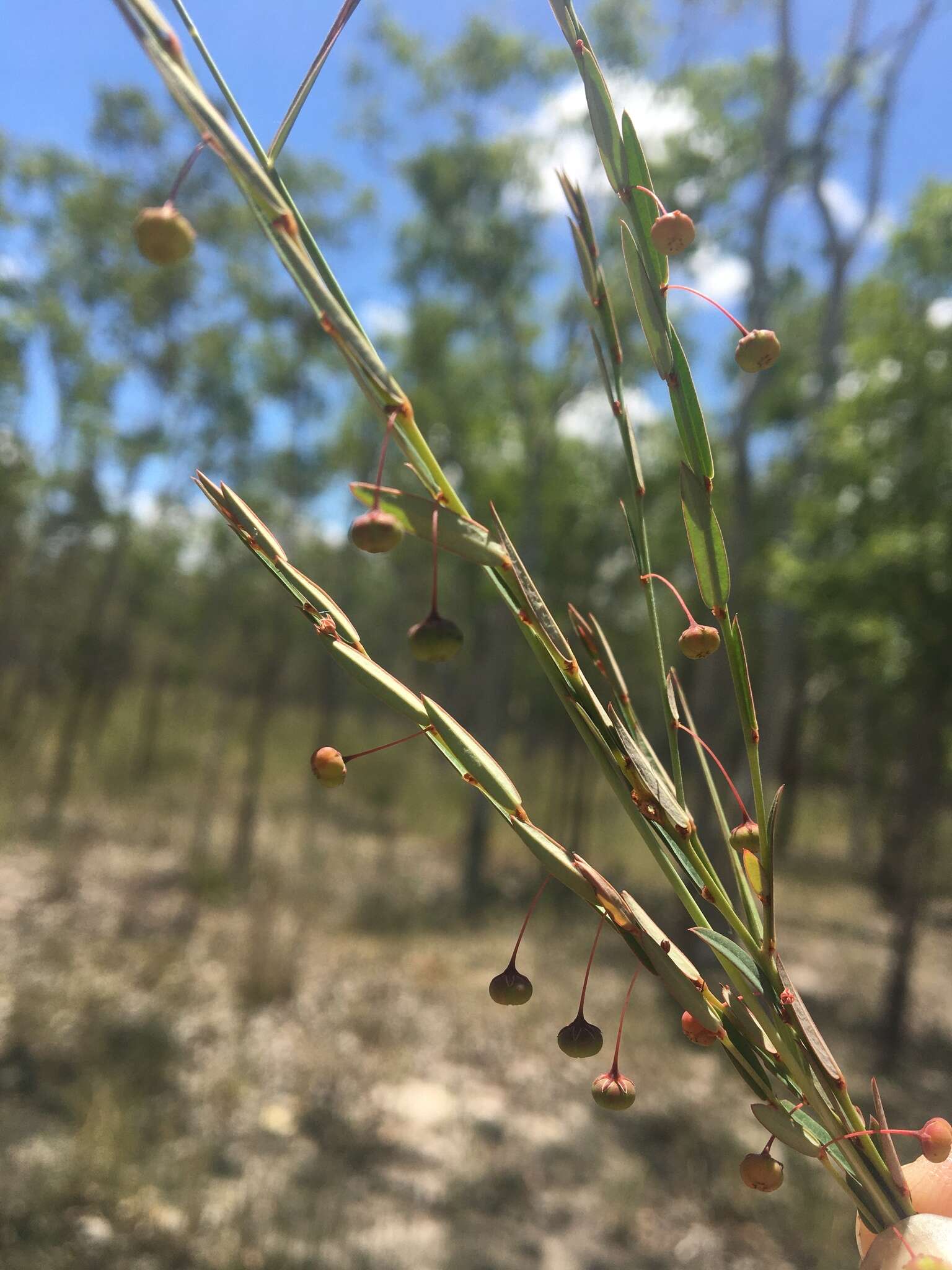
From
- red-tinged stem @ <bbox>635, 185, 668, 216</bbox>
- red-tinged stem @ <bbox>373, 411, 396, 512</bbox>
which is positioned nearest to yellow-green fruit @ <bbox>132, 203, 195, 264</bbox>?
red-tinged stem @ <bbox>373, 411, 396, 512</bbox>

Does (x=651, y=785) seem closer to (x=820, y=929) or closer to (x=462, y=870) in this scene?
(x=462, y=870)

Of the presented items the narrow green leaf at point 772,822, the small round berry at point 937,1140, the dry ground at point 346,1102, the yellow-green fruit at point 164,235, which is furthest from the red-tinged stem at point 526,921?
the dry ground at point 346,1102

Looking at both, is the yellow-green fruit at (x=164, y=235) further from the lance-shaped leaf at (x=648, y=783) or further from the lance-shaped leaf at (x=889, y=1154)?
the lance-shaped leaf at (x=889, y=1154)

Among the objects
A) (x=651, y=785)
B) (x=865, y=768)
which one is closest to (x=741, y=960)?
(x=651, y=785)

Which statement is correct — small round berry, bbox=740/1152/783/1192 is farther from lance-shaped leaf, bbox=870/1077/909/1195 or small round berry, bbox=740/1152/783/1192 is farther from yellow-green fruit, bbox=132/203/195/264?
yellow-green fruit, bbox=132/203/195/264

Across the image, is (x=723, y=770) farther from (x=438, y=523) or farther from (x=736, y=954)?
(x=438, y=523)

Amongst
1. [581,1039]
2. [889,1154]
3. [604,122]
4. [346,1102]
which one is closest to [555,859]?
[581,1039]

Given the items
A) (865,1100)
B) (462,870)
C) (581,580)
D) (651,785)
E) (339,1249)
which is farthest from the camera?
(581,580)
